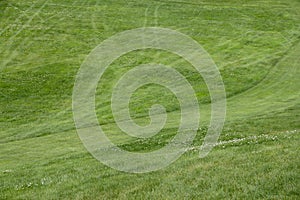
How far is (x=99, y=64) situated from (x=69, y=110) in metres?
18.8

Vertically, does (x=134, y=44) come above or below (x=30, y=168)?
below

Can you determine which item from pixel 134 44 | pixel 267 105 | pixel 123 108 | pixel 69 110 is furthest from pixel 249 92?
pixel 134 44

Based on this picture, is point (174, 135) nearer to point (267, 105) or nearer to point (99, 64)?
point (267, 105)

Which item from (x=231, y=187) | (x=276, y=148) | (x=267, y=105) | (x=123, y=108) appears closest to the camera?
(x=231, y=187)

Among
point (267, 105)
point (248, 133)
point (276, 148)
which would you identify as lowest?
point (267, 105)

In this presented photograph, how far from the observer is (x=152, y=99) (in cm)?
5084

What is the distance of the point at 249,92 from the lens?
52219 mm

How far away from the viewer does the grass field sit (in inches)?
664

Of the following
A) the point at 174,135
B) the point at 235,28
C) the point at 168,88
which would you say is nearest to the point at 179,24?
the point at 235,28

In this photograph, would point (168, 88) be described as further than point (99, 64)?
No

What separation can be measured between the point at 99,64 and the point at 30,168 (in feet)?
141

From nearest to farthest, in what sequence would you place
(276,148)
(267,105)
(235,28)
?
1. (276,148)
2. (267,105)
3. (235,28)

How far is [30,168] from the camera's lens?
24812mm

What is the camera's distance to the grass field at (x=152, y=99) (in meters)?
16.9
